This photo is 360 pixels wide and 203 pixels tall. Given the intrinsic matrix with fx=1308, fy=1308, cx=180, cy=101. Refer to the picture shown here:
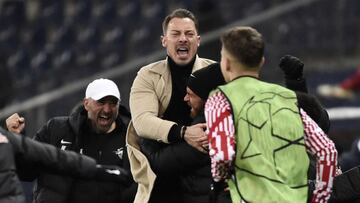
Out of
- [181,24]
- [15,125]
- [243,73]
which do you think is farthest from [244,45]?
[15,125]

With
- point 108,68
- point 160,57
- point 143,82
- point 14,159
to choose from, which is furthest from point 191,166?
point 108,68

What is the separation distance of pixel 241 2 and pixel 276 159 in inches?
490

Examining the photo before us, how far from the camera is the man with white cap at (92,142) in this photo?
8992 millimetres

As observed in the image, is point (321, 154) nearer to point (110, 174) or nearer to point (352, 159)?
point (110, 174)

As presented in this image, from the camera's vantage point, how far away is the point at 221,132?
21.6ft

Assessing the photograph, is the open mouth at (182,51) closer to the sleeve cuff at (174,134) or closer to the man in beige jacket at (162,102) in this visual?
the man in beige jacket at (162,102)

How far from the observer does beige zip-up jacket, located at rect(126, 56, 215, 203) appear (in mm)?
8016

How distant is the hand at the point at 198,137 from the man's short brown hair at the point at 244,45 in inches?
34.5

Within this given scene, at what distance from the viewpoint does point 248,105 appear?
21.7 ft

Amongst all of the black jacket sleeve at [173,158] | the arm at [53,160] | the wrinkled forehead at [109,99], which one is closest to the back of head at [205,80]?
the black jacket sleeve at [173,158]

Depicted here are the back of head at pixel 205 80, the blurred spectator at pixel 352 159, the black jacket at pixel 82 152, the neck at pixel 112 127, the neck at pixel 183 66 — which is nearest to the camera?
the back of head at pixel 205 80

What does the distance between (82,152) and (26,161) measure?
7.76 feet

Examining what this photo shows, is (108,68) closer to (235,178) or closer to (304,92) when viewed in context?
(304,92)

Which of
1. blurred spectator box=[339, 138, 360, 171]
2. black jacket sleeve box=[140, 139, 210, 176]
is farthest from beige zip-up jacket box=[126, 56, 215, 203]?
blurred spectator box=[339, 138, 360, 171]
